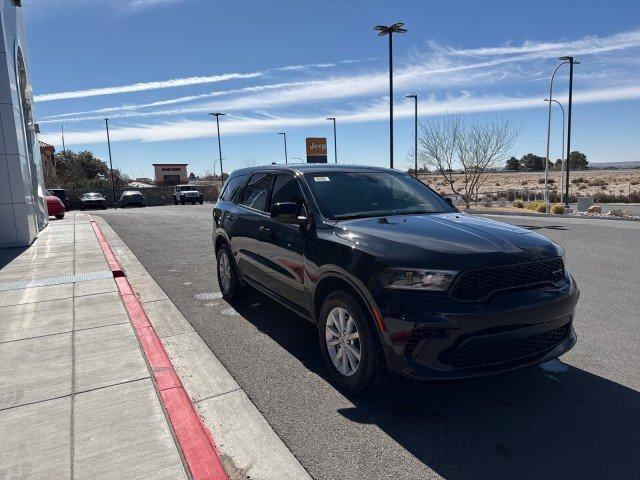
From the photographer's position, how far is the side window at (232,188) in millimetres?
A: 6223

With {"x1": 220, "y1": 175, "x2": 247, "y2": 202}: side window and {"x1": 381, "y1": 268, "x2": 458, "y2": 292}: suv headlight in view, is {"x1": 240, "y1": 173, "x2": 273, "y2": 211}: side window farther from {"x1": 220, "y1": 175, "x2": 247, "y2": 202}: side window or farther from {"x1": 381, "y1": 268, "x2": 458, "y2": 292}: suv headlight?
{"x1": 381, "y1": 268, "x2": 458, "y2": 292}: suv headlight

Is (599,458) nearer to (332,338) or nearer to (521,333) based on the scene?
(521,333)

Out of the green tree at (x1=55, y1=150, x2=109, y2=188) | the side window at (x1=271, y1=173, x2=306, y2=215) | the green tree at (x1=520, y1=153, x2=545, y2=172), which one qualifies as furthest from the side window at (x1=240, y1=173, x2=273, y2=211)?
A: the green tree at (x1=520, y1=153, x2=545, y2=172)

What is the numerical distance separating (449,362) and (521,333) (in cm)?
55

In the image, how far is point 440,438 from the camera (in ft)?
10.0

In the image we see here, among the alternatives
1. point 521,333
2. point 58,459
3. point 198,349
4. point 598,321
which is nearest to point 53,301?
point 198,349

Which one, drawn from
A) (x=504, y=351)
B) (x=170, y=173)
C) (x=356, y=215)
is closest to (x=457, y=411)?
(x=504, y=351)

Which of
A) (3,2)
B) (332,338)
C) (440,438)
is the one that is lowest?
(440,438)

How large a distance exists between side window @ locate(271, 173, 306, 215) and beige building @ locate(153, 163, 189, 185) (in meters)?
74.5

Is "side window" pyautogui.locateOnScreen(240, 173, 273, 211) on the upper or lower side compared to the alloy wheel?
upper

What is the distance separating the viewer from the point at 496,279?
3150 mm

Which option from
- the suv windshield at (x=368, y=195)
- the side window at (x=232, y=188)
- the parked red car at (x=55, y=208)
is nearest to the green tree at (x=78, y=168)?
the parked red car at (x=55, y=208)

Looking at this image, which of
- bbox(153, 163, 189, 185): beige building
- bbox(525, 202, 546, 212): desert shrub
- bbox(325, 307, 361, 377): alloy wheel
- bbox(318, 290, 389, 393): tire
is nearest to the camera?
bbox(318, 290, 389, 393): tire

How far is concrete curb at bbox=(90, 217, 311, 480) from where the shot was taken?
2793 millimetres
